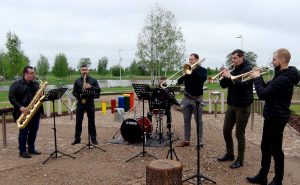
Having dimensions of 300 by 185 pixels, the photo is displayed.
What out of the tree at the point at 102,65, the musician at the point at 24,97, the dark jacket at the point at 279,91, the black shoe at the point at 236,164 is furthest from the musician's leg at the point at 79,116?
the tree at the point at 102,65

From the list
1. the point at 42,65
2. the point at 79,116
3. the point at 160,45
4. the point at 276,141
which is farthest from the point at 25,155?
the point at 42,65

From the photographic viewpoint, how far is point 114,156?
7895 millimetres

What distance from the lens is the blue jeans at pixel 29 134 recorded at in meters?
7.82

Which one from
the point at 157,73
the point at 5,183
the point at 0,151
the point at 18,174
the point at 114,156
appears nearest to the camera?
the point at 5,183

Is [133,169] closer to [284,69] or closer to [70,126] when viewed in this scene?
[284,69]

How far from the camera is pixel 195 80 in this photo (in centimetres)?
811

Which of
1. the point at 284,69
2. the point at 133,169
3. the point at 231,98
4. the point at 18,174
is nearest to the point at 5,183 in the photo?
the point at 18,174

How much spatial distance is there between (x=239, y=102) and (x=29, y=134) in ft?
15.7

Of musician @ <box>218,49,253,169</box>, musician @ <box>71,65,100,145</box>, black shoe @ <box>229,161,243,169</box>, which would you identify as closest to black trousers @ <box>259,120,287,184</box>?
musician @ <box>218,49,253,169</box>

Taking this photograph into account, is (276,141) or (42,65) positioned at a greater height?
(42,65)

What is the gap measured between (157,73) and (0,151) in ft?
95.8

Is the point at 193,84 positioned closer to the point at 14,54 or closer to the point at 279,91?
the point at 279,91

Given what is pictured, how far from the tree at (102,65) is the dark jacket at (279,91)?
84.9 meters

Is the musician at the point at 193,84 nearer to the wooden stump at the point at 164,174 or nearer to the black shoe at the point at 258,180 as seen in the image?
the black shoe at the point at 258,180
